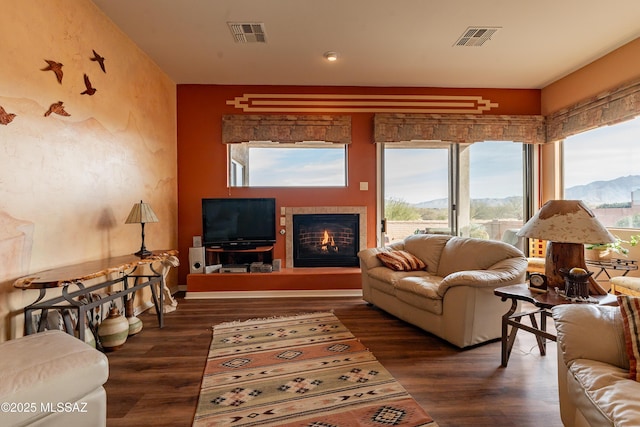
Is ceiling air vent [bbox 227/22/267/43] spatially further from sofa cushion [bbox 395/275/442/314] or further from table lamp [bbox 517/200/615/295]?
table lamp [bbox 517/200/615/295]

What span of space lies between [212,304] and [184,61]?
296 centimetres

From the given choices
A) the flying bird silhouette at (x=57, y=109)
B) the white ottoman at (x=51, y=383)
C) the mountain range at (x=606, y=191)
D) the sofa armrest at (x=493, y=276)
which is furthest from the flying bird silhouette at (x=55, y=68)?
the mountain range at (x=606, y=191)

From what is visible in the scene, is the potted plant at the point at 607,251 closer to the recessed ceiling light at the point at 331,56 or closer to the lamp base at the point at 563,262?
the lamp base at the point at 563,262

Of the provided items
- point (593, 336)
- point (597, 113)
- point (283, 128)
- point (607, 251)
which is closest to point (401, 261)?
point (593, 336)

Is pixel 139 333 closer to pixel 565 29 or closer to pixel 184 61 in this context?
pixel 184 61

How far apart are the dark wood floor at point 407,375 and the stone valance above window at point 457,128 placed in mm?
2627

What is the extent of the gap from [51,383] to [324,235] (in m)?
3.63

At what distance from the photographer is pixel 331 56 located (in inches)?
147

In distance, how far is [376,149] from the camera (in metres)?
4.75

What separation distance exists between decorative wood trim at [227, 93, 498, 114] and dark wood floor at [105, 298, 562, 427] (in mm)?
2926

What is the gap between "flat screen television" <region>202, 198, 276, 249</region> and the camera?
4.37 metres

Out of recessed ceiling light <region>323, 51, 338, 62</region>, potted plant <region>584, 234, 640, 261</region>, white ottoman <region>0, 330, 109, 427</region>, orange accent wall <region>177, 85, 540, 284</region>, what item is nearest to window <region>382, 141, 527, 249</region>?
orange accent wall <region>177, 85, 540, 284</region>

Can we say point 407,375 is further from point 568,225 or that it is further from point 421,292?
point 568,225

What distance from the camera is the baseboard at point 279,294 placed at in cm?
420
